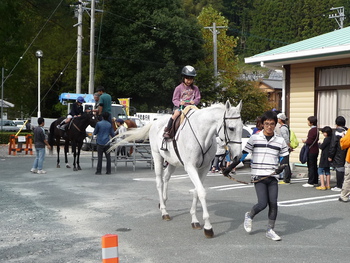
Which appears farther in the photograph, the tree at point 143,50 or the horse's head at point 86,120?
the tree at point 143,50

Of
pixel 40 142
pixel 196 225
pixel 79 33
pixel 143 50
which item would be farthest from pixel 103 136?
pixel 143 50

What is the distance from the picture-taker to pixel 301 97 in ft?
53.3

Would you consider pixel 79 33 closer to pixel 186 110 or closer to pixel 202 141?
pixel 186 110

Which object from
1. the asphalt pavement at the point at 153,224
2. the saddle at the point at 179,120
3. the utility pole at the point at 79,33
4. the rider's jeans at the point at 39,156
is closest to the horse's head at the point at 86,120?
the rider's jeans at the point at 39,156

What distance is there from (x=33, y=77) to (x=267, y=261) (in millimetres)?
34943

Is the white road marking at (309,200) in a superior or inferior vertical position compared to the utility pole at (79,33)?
inferior

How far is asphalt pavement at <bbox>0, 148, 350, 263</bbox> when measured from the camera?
6168mm

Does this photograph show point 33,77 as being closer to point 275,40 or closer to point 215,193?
point 215,193

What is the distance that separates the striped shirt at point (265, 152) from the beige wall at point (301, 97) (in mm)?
9358

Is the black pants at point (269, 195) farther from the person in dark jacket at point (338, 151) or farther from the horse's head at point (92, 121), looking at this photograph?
the horse's head at point (92, 121)

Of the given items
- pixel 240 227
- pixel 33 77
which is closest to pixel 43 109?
pixel 33 77

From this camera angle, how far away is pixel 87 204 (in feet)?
32.3

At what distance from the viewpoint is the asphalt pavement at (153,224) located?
6168 mm

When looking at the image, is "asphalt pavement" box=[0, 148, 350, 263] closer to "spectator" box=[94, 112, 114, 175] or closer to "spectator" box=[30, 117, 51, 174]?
"spectator" box=[30, 117, 51, 174]
